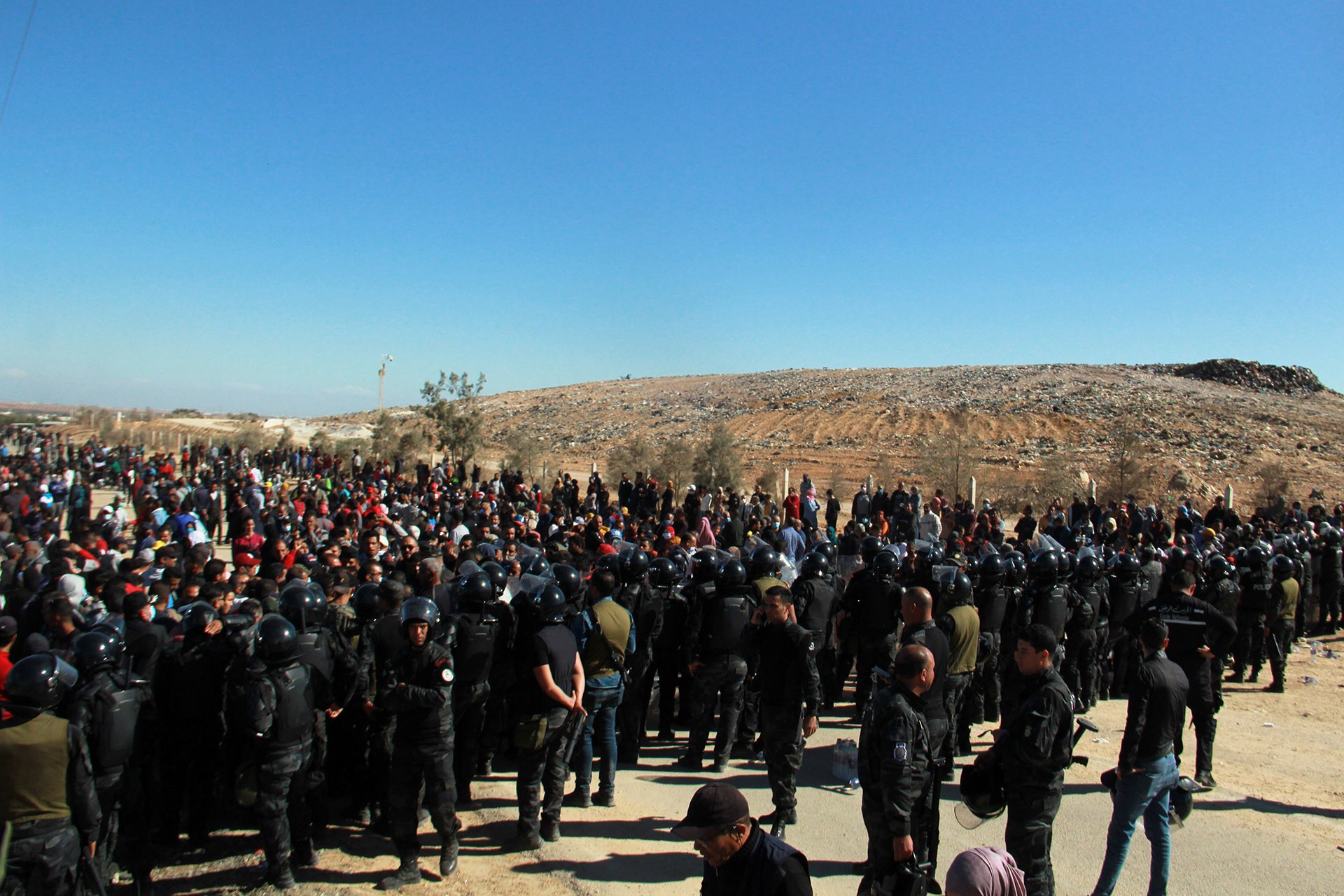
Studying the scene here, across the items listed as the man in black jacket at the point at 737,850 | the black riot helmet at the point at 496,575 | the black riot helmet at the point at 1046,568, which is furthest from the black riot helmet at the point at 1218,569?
the man in black jacket at the point at 737,850

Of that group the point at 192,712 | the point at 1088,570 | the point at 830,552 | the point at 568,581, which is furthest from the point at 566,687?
the point at 830,552

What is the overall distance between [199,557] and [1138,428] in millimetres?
47805

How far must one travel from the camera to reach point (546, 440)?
5891 centimetres

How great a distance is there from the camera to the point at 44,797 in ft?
12.5

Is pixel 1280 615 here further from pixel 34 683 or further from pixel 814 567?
pixel 34 683

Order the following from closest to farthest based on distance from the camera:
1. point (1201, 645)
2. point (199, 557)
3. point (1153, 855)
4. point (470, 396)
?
point (1153, 855)
point (1201, 645)
point (199, 557)
point (470, 396)

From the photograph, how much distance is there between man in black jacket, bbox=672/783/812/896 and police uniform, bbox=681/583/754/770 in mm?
3662

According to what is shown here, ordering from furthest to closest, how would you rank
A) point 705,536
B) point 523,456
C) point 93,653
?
1. point 523,456
2. point 705,536
3. point 93,653

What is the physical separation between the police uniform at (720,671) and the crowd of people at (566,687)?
22 millimetres

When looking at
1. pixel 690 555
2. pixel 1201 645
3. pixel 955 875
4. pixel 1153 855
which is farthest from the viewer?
pixel 690 555

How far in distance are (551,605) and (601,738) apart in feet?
4.42

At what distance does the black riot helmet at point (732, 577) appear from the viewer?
6.53 m

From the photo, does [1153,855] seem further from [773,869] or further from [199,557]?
[199,557]

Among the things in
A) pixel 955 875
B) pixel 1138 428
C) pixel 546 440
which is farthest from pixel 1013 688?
pixel 546 440
